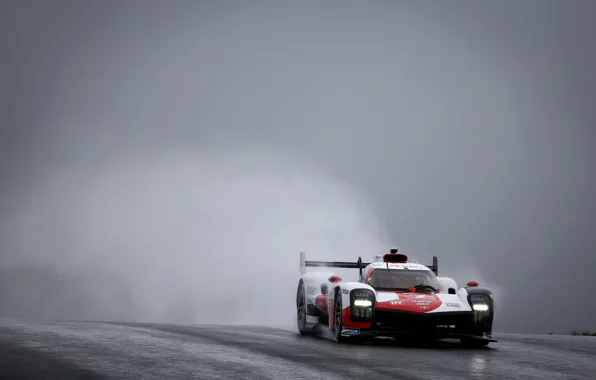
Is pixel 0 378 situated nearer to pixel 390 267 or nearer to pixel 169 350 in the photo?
pixel 169 350

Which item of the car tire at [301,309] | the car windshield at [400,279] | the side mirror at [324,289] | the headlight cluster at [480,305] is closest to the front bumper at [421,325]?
the headlight cluster at [480,305]

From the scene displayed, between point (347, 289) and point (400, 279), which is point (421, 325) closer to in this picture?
point (347, 289)

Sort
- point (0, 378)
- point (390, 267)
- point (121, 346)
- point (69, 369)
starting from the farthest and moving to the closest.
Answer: point (390, 267) < point (121, 346) < point (69, 369) < point (0, 378)

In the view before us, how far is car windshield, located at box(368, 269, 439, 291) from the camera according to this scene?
15.5 meters

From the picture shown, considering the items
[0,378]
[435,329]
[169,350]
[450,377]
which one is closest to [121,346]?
[169,350]

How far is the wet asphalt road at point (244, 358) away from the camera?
8.34m

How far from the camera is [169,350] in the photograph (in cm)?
1059

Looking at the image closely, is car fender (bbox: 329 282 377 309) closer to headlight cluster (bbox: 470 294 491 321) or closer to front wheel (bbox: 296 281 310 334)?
headlight cluster (bbox: 470 294 491 321)

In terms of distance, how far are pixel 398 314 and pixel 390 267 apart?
2.23 m

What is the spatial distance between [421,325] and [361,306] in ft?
3.34

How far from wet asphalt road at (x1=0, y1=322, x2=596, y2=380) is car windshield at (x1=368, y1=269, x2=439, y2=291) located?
178cm

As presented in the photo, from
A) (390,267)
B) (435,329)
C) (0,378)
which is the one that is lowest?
(0,378)

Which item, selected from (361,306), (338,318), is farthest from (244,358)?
(338,318)

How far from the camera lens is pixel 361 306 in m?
13.7
